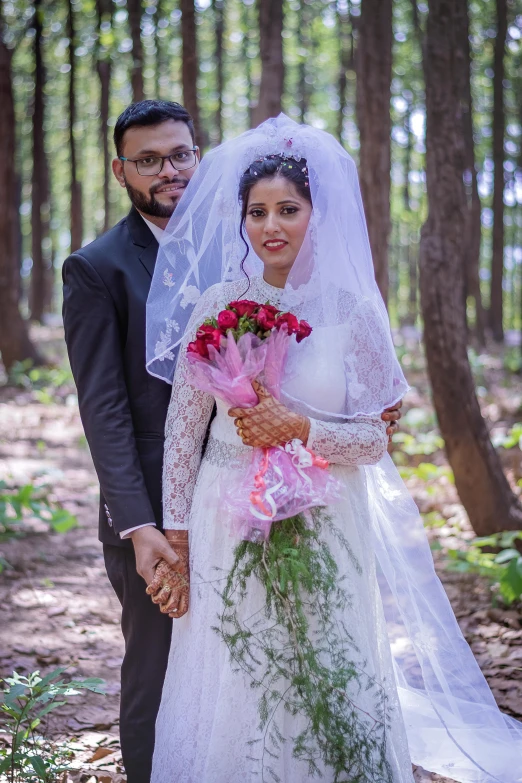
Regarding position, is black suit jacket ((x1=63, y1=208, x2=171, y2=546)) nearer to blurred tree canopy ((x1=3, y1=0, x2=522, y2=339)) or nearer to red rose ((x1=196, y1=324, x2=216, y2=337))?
red rose ((x1=196, y1=324, x2=216, y2=337))

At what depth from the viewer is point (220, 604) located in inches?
108

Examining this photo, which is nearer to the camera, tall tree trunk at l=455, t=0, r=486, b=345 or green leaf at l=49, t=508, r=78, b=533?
green leaf at l=49, t=508, r=78, b=533

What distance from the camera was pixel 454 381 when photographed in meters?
6.05

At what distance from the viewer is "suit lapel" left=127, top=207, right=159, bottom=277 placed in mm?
3180

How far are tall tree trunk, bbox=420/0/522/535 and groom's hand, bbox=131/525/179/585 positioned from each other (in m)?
3.72

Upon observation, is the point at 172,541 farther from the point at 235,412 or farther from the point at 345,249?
the point at 345,249

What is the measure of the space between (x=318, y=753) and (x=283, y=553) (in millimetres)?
660

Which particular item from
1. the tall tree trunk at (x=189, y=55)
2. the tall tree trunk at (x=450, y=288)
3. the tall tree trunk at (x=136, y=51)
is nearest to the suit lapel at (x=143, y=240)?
the tall tree trunk at (x=450, y=288)

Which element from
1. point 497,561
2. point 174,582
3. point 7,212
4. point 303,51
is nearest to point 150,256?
point 174,582

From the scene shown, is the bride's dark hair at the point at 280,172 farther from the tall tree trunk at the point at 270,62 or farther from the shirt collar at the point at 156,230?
the tall tree trunk at the point at 270,62

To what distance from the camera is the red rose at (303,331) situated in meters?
2.56

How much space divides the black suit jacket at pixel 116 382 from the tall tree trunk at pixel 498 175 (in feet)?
45.4

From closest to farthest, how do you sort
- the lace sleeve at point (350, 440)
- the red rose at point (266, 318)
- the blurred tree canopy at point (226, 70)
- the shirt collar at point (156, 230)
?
the red rose at point (266, 318) → the lace sleeve at point (350, 440) → the shirt collar at point (156, 230) → the blurred tree canopy at point (226, 70)

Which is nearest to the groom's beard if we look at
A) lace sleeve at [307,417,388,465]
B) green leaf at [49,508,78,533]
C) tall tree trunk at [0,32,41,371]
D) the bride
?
the bride
